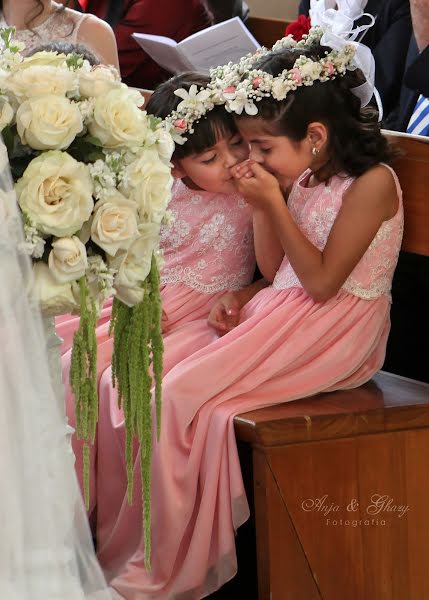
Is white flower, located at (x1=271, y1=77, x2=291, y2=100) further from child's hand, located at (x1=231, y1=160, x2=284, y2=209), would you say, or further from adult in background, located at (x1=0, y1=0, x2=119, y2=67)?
adult in background, located at (x1=0, y1=0, x2=119, y2=67)

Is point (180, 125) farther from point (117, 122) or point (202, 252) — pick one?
point (117, 122)

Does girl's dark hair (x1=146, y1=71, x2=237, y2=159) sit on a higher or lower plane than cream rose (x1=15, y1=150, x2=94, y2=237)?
lower

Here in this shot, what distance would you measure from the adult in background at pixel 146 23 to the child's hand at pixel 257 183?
2.20 m

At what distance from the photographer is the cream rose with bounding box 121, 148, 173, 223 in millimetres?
1927

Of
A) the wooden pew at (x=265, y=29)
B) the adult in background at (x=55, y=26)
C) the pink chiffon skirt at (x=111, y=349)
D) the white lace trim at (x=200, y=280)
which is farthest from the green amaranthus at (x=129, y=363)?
→ the wooden pew at (x=265, y=29)

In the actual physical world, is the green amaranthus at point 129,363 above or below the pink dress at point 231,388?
above

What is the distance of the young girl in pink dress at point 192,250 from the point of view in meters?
2.85

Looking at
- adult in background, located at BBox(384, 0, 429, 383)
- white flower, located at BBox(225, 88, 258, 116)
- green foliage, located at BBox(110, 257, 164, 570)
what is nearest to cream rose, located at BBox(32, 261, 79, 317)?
green foliage, located at BBox(110, 257, 164, 570)

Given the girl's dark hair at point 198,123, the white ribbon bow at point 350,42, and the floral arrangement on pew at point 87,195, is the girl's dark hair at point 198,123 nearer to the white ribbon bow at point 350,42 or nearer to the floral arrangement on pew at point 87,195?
the white ribbon bow at point 350,42

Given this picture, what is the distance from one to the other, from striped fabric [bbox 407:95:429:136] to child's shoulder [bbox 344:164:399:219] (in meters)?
0.69

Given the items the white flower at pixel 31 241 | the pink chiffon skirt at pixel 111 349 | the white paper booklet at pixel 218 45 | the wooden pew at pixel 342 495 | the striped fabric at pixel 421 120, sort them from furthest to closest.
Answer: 1. the white paper booklet at pixel 218 45
2. the striped fabric at pixel 421 120
3. the pink chiffon skirt at pixel 111 349
4. the wooden pew at pixel 342 495
5. the white flower at pixel 31 241

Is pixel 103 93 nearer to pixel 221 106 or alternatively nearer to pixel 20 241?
pixel 20 241

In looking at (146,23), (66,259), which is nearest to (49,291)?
(66,259)

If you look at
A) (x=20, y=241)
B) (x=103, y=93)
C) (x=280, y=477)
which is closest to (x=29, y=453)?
(x=20, y=241)
